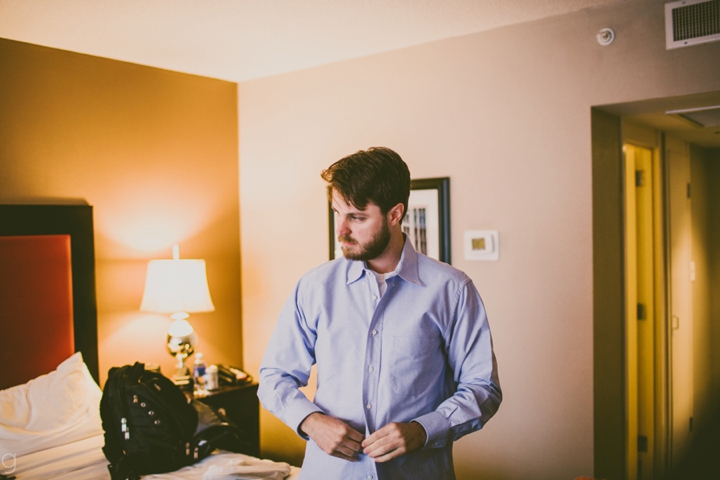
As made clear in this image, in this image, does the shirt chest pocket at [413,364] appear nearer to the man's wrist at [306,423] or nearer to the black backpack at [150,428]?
the man's wrist at [306,423]

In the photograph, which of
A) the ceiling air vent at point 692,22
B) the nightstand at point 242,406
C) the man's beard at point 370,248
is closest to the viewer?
the man's beard at point 370,248

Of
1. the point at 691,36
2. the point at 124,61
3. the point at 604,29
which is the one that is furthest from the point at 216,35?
the point at 691,36

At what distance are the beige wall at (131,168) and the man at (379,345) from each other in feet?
7.18

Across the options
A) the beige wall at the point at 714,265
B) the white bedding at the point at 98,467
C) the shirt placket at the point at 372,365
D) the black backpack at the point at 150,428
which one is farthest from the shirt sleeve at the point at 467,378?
the beige wall at the point at 714,265

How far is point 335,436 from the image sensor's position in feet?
4.81

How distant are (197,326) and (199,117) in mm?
1432

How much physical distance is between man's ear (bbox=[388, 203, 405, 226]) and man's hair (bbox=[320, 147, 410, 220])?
0.04 feet

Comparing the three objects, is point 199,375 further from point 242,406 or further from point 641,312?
point 641,312

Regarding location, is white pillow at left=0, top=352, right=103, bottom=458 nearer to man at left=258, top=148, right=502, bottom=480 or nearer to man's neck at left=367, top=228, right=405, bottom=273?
man at left=258, top=148, right=502, bottom=480

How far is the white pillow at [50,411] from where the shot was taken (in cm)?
267

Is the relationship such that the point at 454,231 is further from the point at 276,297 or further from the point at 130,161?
the point at 130,161

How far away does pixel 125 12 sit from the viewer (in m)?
2.80

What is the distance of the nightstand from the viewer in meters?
3.51

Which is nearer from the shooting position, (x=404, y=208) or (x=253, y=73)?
(x=404, y=208)
